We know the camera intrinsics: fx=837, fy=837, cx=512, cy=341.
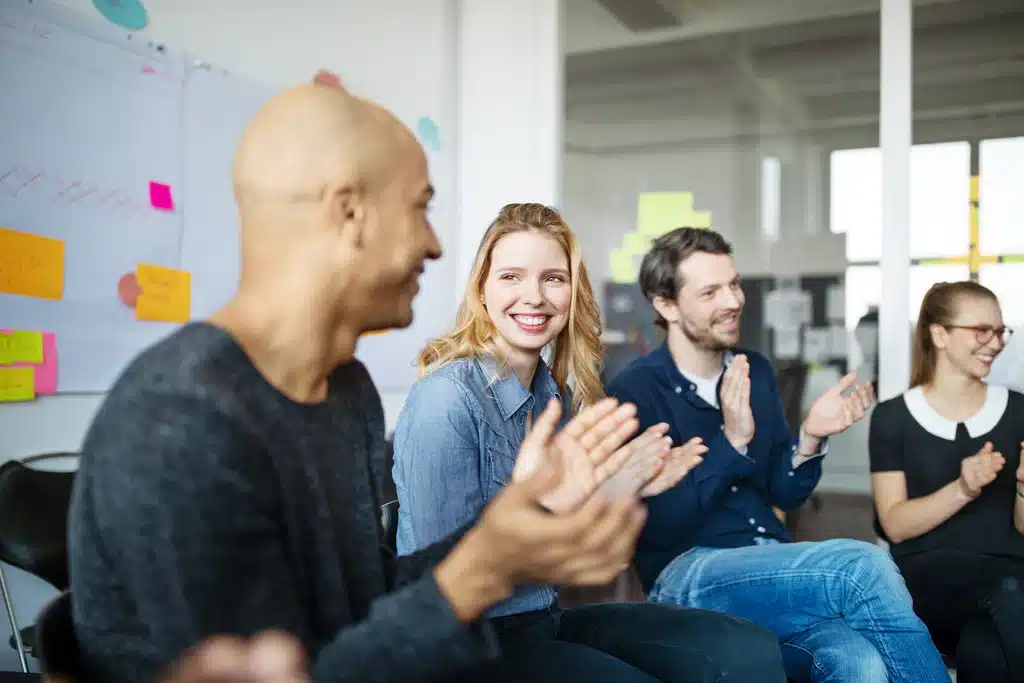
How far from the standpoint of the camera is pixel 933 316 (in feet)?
8.40

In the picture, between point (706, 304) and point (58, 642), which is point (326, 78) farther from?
point (58, 642)

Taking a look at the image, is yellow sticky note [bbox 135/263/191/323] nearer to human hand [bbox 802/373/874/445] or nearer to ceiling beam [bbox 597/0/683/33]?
human hand [bbox 802/373/874/445]

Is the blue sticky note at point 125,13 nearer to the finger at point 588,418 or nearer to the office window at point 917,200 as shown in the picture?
the finger at point 588,418

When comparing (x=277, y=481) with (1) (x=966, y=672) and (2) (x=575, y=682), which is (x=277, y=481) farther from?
(1) (x=966, y=672)

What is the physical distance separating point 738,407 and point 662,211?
1655mm

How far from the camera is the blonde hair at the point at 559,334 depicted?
1747 mm

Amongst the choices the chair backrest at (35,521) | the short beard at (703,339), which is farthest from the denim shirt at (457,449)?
the chair backrest at (35,521)

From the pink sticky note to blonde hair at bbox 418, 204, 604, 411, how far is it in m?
1.04

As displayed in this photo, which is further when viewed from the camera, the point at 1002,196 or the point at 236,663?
the point at 1002,196

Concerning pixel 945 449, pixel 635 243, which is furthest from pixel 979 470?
pixel 635 243

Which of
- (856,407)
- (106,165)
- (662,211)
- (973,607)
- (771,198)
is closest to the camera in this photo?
(973,607)

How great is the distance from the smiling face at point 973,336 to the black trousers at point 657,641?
1.38 m

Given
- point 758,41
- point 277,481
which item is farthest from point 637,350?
point 277,481

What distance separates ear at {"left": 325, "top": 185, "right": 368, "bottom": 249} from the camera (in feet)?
2.52
